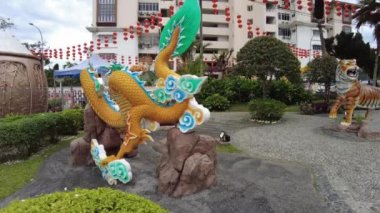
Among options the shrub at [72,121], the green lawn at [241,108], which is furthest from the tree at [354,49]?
the shrub at [72,121]

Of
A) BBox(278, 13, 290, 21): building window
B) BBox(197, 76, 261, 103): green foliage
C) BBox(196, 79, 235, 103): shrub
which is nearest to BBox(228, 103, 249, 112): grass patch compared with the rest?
BBox(197, 76, 261, 103): green foliage

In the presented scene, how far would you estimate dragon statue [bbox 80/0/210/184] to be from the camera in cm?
623

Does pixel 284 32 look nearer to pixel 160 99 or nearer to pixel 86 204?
pixel 160 99

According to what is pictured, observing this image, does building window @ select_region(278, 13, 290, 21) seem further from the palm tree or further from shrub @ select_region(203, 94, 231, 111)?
shrub @ select_region(203, 94, 231, 111)

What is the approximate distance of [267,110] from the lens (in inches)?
587

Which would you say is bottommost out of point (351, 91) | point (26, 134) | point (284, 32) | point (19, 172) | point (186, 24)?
point (19, 172)

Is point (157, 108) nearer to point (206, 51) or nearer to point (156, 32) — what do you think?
point (156, 32)

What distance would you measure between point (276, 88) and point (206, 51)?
2405 cm

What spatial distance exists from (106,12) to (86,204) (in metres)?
38.5

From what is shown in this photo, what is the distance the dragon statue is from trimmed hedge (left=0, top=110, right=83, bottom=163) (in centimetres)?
226

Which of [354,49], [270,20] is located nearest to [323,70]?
[354,49]

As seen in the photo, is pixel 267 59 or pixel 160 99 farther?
pixel 267 59

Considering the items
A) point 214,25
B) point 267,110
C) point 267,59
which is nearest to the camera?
point 267,110

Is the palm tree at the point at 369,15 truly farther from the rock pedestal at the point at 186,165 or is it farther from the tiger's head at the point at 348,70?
the rock pedestal at the point at 186,165
